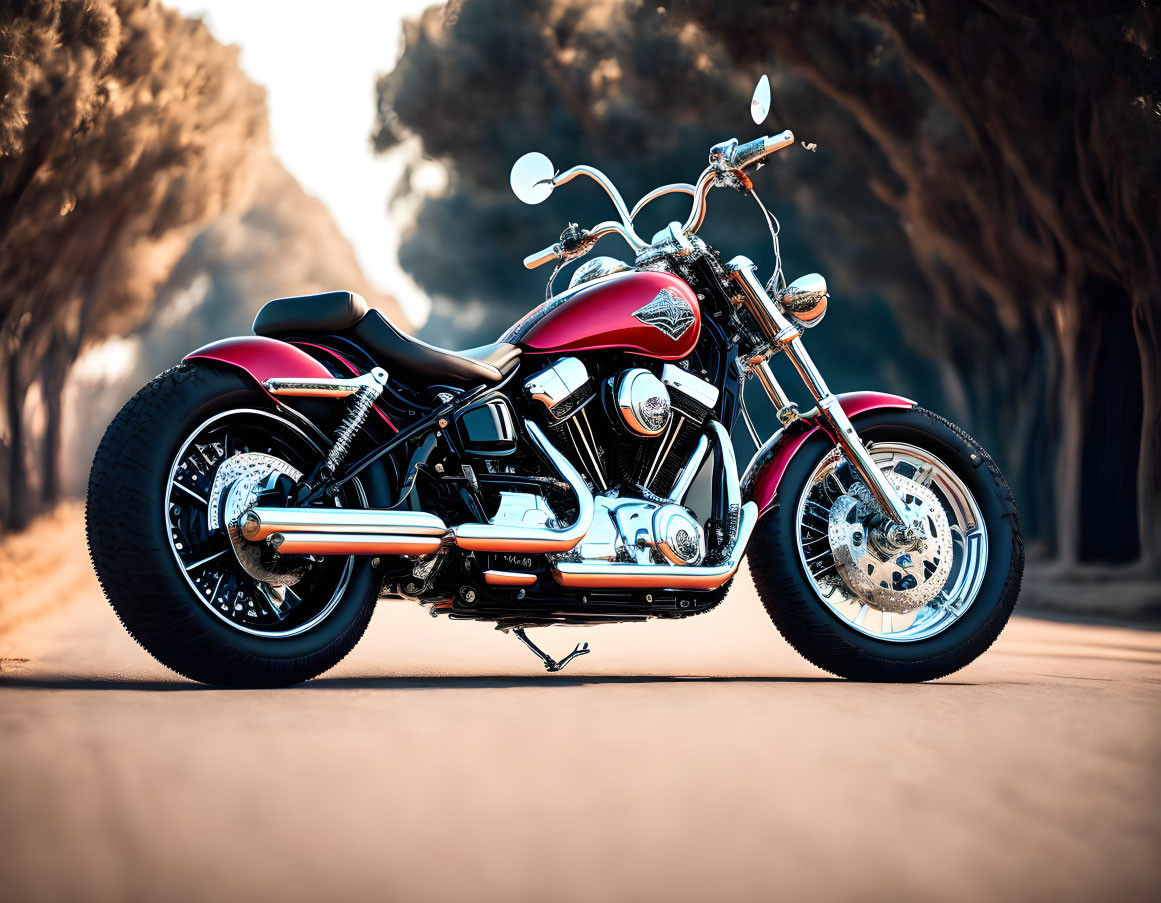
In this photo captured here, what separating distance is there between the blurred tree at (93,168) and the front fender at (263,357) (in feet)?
27.4

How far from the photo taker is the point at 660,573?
4.02 m

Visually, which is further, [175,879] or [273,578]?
[273,578]

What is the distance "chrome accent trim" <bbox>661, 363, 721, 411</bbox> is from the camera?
439 centimetres

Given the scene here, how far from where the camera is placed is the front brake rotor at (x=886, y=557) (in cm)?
446

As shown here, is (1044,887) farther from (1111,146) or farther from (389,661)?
(1111,146)

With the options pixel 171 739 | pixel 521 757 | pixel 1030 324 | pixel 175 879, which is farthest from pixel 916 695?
pixel 1030 324

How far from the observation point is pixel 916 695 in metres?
3.76

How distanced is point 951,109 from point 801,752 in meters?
11.1

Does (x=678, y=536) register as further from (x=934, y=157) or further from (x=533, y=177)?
(x=934, y=157)

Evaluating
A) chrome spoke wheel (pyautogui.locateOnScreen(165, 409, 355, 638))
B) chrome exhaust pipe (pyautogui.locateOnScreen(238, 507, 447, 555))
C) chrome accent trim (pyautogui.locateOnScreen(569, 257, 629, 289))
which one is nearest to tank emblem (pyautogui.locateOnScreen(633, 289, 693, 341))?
chrome accent trim (pyautogui.locateOnScreen(569, 257, 629, 289))

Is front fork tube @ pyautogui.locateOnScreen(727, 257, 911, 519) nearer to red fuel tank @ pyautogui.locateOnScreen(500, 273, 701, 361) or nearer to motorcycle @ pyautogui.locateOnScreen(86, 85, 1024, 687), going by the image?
motorcycle @ pyautogui.locateOnScreen(86, 85, 1024, 687)

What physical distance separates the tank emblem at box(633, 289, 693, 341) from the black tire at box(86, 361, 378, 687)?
150 centimetres

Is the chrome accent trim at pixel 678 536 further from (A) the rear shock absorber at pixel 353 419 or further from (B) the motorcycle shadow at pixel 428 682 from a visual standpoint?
(A) the rear shock absorber at pixel 353 419

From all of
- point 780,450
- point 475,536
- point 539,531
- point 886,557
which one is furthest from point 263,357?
point 886,557
